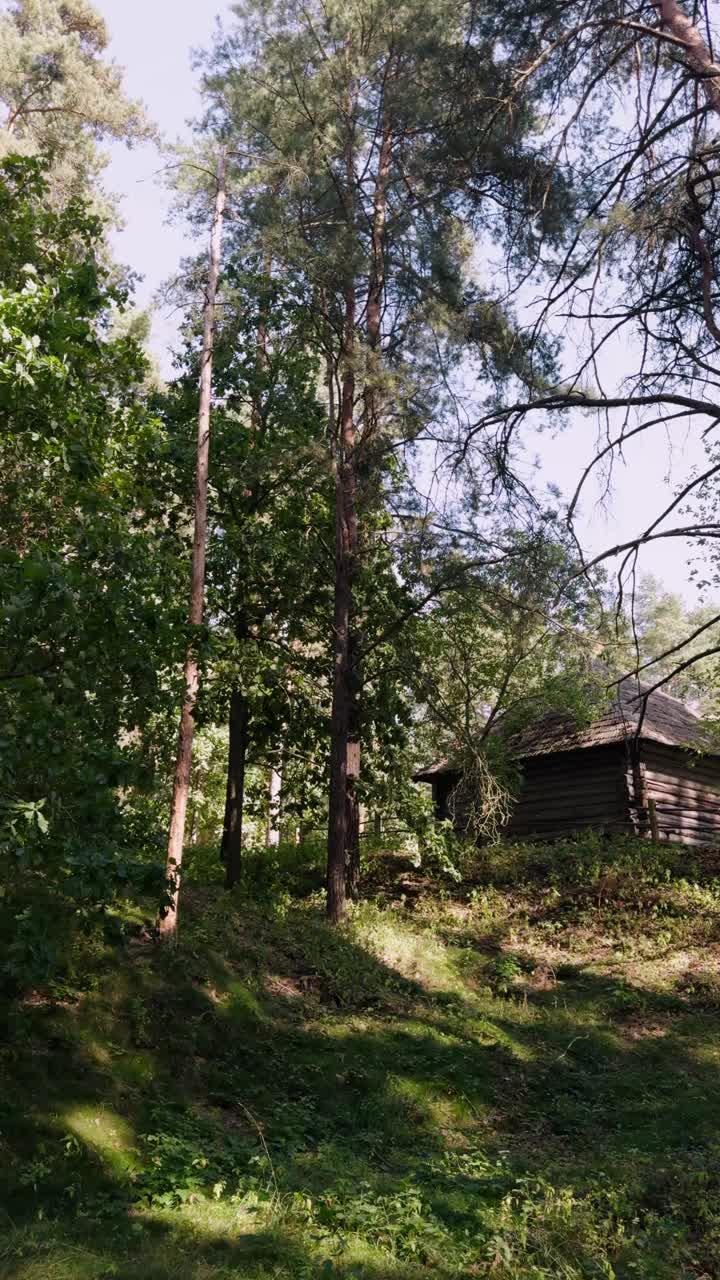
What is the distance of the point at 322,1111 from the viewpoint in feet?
32.0

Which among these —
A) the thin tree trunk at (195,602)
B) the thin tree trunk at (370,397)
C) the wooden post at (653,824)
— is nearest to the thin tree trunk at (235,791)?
the thin tree trunk at (370,397)

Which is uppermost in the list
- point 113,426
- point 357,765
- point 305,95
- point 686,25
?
point 305,95

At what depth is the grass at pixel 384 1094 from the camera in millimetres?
6191

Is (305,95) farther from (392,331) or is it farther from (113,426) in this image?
(113,426)

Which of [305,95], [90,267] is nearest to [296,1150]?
[90,267]

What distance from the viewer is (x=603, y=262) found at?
9094 mm

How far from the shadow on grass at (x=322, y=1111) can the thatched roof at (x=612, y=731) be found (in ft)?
24.2

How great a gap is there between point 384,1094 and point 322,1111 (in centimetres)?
76

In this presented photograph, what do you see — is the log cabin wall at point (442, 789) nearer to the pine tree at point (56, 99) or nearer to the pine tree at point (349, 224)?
the pine tree at point (349, 224)

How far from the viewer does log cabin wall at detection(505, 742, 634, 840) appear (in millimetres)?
20984

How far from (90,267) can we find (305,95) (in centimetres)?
930

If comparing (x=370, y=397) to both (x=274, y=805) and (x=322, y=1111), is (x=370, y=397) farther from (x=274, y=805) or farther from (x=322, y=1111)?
(x=322, y=1111)

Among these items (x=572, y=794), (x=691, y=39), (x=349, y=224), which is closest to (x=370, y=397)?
(x=349, y=224)

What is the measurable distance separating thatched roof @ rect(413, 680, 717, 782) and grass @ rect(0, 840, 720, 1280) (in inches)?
140
